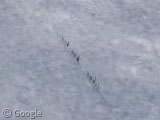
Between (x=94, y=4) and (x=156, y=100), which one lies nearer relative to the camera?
(x=156, y=100)

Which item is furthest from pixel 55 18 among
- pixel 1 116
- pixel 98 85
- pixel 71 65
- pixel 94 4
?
pixel 1 116

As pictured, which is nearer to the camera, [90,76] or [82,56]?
[90,76]

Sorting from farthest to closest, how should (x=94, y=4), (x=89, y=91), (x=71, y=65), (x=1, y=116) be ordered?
(x=94, y=4), (x=71, y=65), (x=89, y=91), (x=1, y=116)

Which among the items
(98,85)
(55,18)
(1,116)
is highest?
(55,18)

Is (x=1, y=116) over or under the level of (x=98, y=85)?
under

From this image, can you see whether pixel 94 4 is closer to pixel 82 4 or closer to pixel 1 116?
pixel 82 4

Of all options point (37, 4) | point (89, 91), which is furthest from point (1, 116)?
point (37, 4)

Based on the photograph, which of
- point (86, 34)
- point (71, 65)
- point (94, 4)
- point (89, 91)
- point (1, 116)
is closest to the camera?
point (1, 116)
